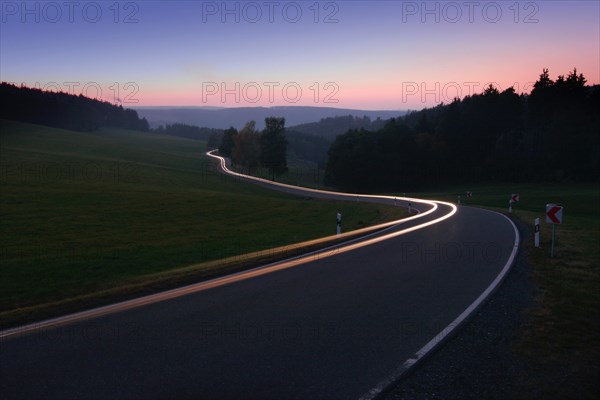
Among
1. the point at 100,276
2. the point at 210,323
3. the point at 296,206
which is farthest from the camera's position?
the point at 296,206

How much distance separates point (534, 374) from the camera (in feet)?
17.8

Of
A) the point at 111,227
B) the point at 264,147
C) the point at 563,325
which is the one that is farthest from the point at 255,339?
the point at 264,147

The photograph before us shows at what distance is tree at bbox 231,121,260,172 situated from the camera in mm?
A: 90062

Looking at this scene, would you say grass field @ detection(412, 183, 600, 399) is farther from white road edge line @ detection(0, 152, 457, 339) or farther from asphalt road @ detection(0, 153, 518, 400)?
white road edge line @ detection(0, 152, 457, 339)

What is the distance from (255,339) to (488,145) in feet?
301

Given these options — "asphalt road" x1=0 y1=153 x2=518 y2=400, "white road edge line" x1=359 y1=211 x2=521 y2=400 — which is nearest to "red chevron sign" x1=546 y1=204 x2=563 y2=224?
"white road edge line" x1=359 y1=211 x2=521 y2=400

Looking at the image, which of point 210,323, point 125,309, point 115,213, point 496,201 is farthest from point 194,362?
point 496,201

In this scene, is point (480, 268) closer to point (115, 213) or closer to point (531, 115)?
point (115, 213)

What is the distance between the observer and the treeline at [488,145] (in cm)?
7581

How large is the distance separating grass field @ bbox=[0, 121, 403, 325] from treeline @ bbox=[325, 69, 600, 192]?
127 ft

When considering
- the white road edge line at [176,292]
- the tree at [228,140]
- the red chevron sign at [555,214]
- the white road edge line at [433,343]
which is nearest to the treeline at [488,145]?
the tree at [228,140]

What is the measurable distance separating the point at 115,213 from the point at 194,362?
2553 centimetres

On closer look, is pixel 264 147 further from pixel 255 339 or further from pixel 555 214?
pixel 255 339

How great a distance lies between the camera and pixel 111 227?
24672mm
